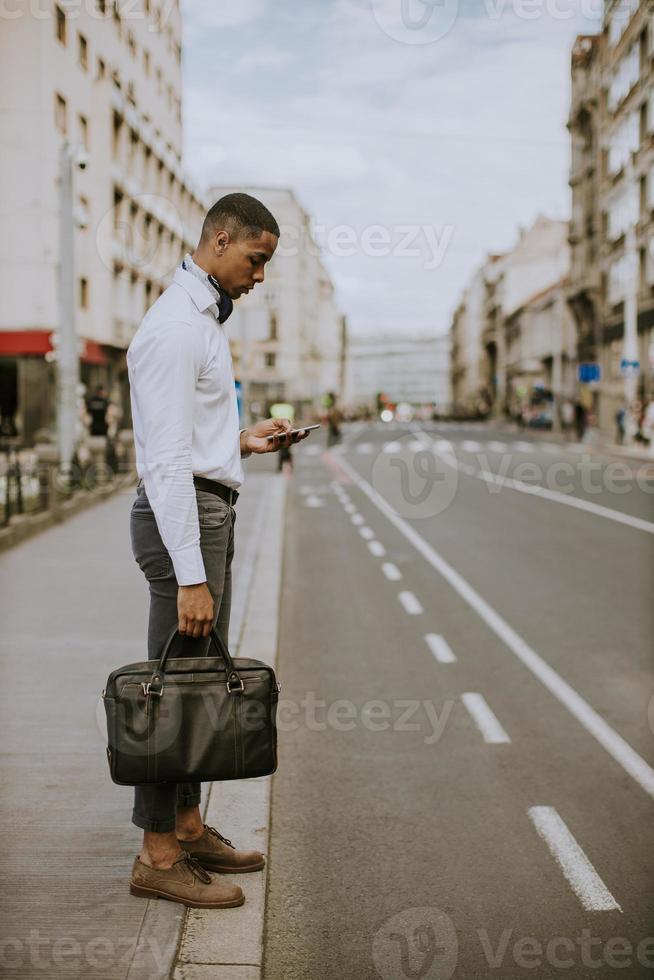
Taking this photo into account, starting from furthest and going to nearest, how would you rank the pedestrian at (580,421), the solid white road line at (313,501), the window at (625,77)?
the pedestrian at (580,421) < the window at (625,77) < the solid white road line at (313,501)

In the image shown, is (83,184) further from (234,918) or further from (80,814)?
(234,918)

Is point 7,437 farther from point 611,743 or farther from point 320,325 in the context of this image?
point 320,325

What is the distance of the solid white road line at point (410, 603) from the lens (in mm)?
9109

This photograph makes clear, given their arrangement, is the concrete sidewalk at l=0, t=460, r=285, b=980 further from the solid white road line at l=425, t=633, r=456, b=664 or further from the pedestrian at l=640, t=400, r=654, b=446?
the pedestrian at l=640, t=400, r=654, b=446

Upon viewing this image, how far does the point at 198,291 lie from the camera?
3.31 meters

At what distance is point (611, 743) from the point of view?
17.6ft

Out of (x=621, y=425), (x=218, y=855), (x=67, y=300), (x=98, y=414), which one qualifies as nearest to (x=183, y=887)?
(x=218, y=855)

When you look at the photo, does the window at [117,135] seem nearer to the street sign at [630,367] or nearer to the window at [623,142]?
the street sign at [630,367]

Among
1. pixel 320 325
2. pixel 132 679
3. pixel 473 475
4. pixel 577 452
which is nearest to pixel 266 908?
pixel 132 679

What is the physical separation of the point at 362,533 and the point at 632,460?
1956 cm

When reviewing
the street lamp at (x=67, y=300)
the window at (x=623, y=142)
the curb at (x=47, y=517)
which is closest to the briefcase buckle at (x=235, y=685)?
the curb at (x=47, y=517)

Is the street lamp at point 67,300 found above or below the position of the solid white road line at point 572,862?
above

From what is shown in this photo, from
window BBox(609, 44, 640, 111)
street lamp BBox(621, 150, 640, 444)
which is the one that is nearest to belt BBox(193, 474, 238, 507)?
street lamp BBox(621, 150, 640, 444)

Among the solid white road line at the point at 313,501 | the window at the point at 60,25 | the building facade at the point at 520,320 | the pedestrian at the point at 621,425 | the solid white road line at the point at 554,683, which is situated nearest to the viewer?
the solid white road line at the point at 554,683
